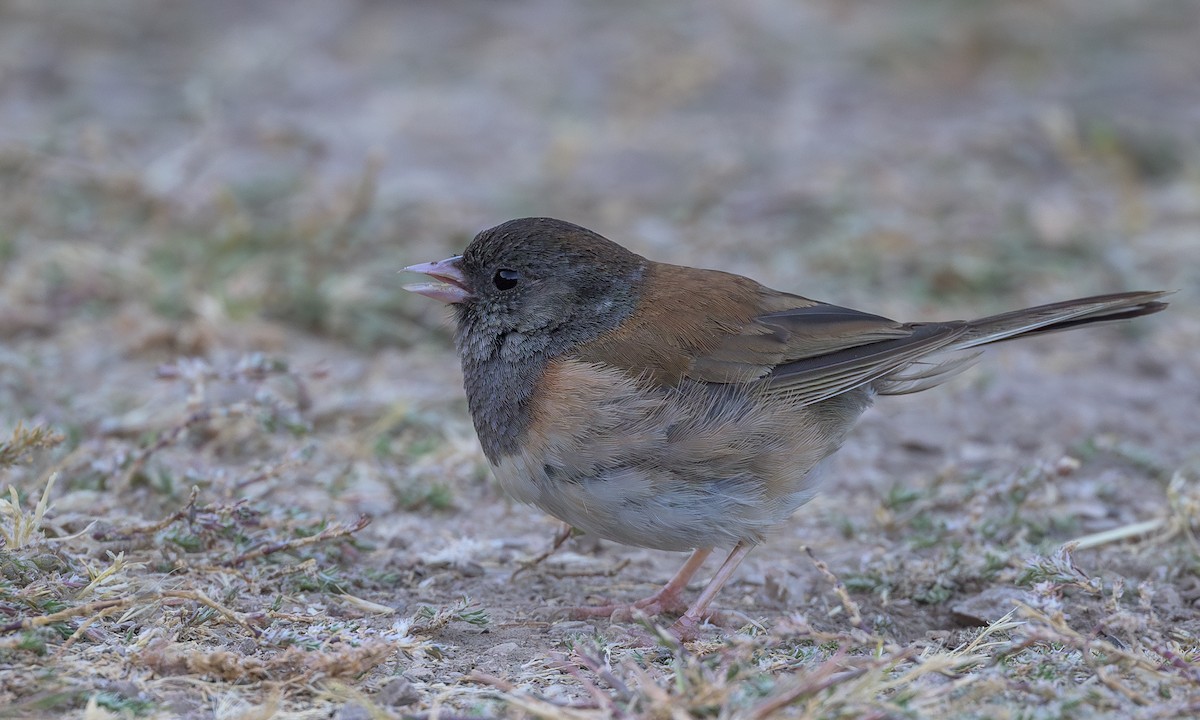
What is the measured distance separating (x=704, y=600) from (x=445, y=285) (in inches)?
47.1

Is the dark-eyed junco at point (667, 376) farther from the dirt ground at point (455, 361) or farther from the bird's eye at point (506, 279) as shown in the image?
the dirt ground at point (455, 361)

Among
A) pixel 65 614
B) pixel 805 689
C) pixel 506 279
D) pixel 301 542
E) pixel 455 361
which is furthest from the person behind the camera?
pixel 455 361

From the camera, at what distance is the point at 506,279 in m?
3.69

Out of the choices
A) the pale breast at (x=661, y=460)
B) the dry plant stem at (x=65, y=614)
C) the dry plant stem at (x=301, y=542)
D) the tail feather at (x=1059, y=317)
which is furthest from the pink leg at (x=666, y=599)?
the dry plant stem at (x=65, y=614)

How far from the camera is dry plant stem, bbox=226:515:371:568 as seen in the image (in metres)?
3.13

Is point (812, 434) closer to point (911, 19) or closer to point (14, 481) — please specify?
point (14, 481)

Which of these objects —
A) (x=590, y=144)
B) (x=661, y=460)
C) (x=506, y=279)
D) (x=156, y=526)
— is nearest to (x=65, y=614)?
(x=156, y=526)

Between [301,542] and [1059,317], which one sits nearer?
[301,542]

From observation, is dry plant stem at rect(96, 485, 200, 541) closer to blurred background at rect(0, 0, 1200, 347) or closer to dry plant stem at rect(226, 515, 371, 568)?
dry plant stem at rect(226, 515, 371, 568)

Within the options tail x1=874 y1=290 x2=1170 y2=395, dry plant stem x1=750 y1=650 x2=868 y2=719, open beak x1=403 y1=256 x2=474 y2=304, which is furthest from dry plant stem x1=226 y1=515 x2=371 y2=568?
tail x1=874 y1=290 x2=1170 y2=395

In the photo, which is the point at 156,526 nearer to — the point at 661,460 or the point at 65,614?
A: the point at 65,614

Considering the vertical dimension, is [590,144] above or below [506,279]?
above

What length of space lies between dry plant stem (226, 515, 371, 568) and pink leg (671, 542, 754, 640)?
830 mm

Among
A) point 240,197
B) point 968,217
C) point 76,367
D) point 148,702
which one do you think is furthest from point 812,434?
point 240,197
